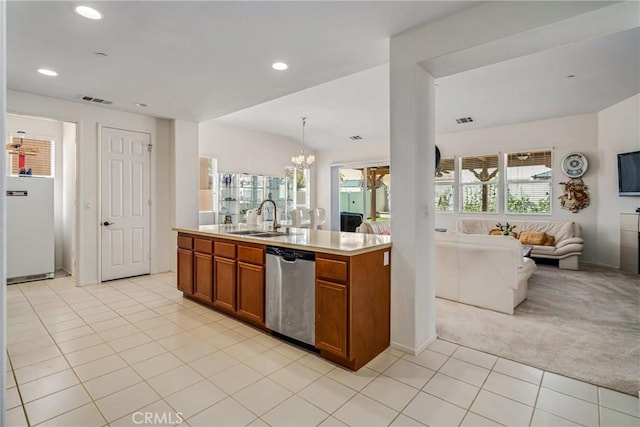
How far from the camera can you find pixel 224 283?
11.4 ft

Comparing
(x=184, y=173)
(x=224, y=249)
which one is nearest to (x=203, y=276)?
(x=224, y=249)

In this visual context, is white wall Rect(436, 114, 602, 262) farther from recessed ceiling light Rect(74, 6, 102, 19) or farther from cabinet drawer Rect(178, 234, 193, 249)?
recessed ceiling light Rect(74, 6, 102, 19)

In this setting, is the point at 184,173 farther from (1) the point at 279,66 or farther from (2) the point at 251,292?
(2) the point at 251,292

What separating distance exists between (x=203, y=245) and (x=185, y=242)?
0.44 metres

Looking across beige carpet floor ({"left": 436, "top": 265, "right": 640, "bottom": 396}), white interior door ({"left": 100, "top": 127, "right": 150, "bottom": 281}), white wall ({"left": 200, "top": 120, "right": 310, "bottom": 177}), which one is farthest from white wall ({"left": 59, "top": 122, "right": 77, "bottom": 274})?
beige carpet floor ({"left": 436, "top": 265, "right": 640, "bottom": 396})

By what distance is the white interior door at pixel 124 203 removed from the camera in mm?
5031

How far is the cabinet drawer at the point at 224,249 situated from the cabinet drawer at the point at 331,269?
3.91 ft

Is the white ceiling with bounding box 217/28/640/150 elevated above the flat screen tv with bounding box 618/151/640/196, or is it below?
above

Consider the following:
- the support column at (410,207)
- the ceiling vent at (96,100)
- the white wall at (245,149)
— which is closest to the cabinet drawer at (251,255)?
the support column at (410,207)

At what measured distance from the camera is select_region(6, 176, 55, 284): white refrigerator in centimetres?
485

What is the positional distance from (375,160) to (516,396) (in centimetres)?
712

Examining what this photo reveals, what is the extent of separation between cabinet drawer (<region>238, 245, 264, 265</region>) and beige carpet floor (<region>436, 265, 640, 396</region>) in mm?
1859

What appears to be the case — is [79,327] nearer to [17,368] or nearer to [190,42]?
[17,368]

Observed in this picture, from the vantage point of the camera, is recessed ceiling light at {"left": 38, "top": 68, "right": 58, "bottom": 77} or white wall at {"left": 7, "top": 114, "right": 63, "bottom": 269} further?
white wall at {"left": 7, "top": 114, "right": 63, "bottom": 269}
